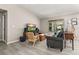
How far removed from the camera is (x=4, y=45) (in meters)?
2.79

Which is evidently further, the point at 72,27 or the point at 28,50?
the point at 28,50

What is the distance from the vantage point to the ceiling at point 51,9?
2.24m

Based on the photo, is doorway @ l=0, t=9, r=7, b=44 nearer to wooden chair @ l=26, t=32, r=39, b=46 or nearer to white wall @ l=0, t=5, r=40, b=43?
white wall @ l=0, t=5, r=40, b=43

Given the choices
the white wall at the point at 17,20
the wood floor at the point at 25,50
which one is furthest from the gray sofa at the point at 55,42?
the white wall at the point at 17,20

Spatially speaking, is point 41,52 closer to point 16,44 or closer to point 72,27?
point 16,44

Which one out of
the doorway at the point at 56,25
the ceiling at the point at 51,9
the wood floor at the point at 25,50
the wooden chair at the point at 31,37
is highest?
the ceiling at the point at 51,9

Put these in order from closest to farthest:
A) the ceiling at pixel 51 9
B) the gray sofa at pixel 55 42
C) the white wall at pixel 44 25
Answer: the ceiling at pixel 51 9 → the white wall at pixel 44 25 → the gray sofa at pixel 55 42

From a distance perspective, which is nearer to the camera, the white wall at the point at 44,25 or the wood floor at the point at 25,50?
the white wall at the point at 44,25

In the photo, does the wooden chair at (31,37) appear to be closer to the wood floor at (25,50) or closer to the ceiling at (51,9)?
the wood floor at (25,50)

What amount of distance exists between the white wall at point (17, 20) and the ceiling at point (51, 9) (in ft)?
0.45

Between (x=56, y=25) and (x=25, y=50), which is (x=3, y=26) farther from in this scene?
(x=56, y=25)

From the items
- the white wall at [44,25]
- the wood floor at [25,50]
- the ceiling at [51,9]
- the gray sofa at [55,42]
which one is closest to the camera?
the ceiling at [51,9]
